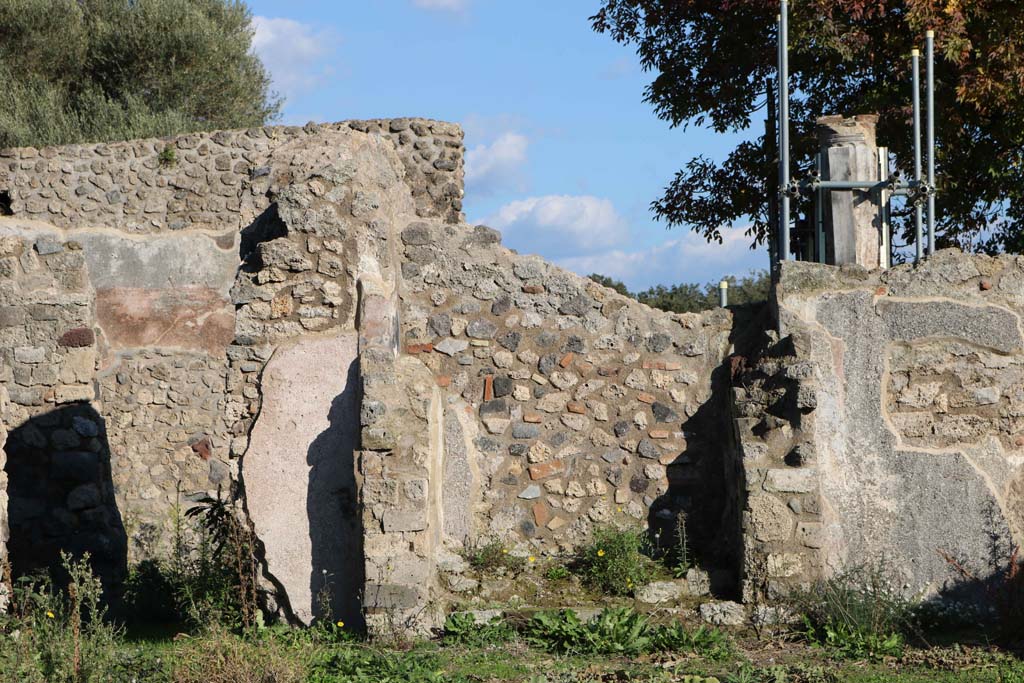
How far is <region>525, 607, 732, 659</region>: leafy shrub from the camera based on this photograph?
711 cm

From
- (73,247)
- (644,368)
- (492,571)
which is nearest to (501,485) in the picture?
(492,571)

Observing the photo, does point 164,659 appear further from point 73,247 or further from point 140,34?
point 140,34

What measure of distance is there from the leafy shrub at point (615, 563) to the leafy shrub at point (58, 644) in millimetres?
2951

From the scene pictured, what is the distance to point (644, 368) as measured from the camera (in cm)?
875

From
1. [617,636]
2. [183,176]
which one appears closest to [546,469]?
[617,636]

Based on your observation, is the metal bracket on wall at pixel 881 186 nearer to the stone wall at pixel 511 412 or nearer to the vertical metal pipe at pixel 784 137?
the vertical metal pipe at pixel 784 137

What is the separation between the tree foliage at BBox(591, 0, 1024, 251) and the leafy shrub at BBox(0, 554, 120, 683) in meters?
8.95

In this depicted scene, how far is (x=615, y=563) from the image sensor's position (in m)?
8.07

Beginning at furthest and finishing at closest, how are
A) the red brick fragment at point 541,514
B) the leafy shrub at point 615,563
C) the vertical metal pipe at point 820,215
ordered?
the vertical metal pipe at point 820,215, the red brick fragment at point 541,514, the leafy shrub at point 615,563

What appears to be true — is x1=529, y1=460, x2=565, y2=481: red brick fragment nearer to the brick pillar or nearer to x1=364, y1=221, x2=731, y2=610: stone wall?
x1=364, y1=221, x2=731, y2=610: stone wall

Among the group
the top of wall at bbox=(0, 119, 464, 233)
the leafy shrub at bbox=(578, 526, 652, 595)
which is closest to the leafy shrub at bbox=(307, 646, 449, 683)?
the leafy shrub at bbox=(578, 526, 652, 595)

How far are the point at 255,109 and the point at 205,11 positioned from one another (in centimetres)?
170

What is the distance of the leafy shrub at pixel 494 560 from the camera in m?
8.24

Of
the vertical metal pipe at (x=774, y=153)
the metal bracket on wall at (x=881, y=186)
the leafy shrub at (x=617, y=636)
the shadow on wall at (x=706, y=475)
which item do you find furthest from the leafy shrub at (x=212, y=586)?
the vertical metal pipe at (x=774, y=153)
